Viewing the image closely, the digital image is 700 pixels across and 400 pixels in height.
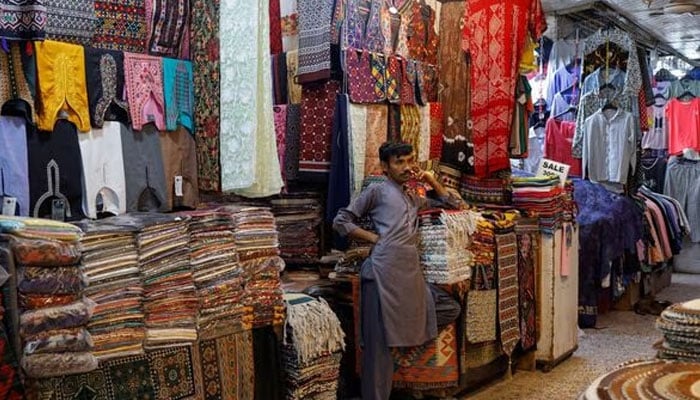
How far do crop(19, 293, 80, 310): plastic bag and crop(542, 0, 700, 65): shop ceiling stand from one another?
5.36 meters

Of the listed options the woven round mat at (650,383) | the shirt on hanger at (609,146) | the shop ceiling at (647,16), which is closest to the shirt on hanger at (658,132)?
the shop ceiling at (647,16)

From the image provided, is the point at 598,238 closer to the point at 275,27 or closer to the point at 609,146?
the point at 609,146

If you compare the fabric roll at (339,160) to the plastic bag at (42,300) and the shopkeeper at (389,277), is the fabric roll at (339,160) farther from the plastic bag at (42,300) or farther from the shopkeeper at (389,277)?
the plastic bag at (42,300)

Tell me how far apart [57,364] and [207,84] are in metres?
1.80

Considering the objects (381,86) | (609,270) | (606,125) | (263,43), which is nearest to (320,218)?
(381,86)

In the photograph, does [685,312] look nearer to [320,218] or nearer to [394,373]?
[394,373]

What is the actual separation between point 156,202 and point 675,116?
736 cm

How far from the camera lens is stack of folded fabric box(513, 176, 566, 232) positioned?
4.80m

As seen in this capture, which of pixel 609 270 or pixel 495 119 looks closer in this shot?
pixel 495 119

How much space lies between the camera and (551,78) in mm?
7445

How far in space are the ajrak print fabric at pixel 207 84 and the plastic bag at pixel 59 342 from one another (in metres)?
1.47

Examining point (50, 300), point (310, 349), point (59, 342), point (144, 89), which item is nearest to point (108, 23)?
point (144, 89)

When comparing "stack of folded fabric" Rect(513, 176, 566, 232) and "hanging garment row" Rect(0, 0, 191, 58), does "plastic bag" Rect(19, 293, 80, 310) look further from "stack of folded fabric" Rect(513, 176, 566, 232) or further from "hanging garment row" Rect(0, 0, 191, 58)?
"stack of folded fabric" Rect(513, 176, 566, 232)

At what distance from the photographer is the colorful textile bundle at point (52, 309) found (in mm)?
2197
